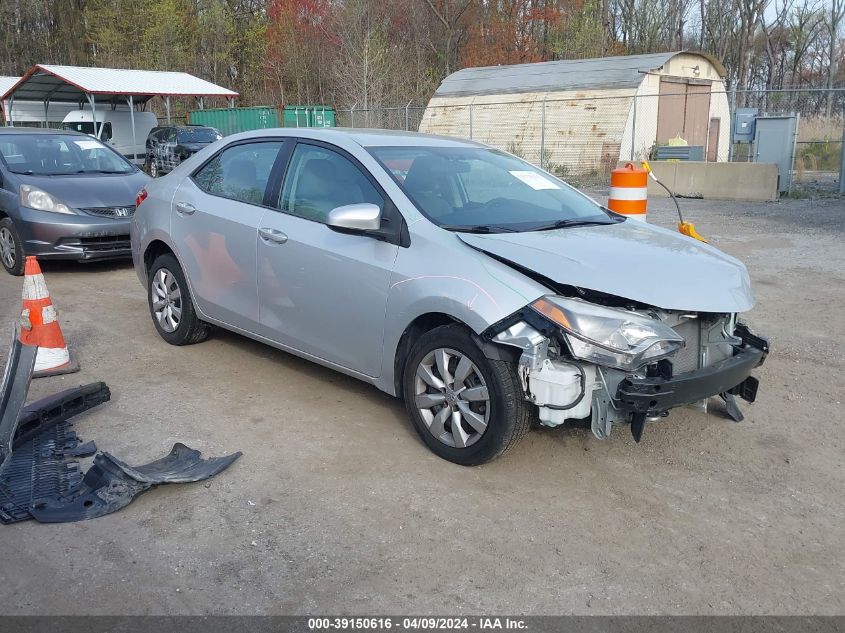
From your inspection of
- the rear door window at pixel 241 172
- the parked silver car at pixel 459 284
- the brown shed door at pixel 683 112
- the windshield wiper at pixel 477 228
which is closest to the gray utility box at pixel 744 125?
the brown shed door at pixel 683 112

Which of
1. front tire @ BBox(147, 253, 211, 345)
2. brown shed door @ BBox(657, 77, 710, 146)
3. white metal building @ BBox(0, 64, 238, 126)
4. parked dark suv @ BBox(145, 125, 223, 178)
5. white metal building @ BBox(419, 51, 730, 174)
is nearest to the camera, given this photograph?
front tire @ BBox(147, 253, 211, 345)

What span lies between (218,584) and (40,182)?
7398 mm

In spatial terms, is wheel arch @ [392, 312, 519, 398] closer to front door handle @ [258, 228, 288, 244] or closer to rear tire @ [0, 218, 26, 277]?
front door handle @ [258, 228, 288, 244]

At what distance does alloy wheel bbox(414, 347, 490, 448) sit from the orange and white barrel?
3.31 m

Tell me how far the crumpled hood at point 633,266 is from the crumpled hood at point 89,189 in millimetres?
6236

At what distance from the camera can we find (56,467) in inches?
158

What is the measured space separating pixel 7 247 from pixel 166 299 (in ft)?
13.5

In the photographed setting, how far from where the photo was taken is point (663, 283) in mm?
3852

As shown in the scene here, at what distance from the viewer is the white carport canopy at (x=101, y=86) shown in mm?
26275

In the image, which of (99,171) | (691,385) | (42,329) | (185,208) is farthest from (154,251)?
(99,171)

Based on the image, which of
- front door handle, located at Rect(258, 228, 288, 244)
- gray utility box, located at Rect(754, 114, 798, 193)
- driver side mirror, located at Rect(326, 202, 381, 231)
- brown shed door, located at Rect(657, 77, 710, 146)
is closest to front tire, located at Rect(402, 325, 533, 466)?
driver side mirror, located at Rect(326, 202, 381, 231)

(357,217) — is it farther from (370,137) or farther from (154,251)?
(154,251)

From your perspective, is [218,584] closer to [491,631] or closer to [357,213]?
[491,631]

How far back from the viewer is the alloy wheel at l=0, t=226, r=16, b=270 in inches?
356
